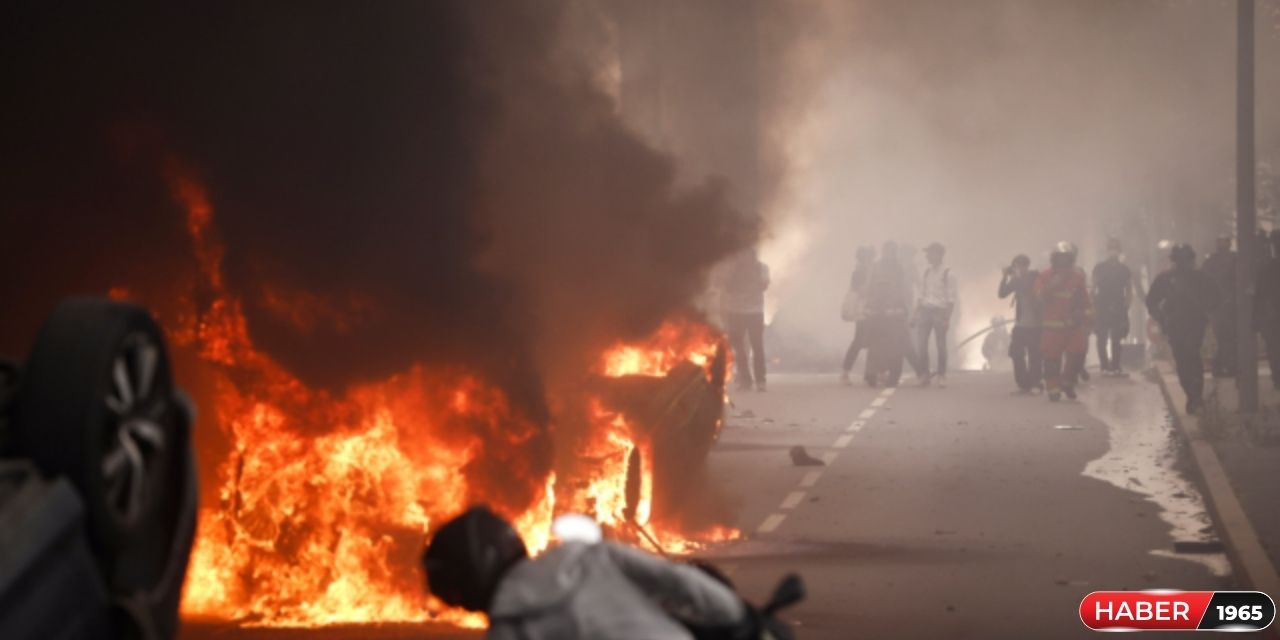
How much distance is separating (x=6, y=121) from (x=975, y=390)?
18.2 meters

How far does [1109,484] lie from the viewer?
1617 cm

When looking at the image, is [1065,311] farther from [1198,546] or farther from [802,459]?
[1198,546]

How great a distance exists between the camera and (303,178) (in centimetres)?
1212

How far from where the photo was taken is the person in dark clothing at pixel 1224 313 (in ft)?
86.5

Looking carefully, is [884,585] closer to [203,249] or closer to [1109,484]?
[203,249]

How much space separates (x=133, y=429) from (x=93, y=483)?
347mm

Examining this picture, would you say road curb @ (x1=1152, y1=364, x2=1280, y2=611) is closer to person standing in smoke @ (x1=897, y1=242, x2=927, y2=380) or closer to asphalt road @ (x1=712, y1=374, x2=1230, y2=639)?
asphalt road @ (x1=712, y1=374, x2=1230, y2=639)

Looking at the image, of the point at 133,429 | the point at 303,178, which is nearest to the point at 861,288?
the point at 303,178

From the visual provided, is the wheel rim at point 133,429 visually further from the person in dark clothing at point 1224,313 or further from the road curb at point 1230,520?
the person in dark clothing at point 1224,313

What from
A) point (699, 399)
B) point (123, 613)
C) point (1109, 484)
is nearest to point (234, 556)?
point (699, 399)

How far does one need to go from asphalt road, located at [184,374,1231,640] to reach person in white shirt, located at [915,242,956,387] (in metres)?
2.99

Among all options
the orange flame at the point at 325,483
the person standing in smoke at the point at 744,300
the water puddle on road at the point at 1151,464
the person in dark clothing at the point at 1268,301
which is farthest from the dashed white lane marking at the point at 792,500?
the person standing in smoke at the point at 744,300

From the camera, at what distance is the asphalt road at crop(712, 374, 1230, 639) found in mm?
10398

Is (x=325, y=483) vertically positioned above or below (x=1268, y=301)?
below
